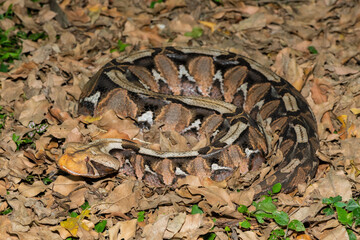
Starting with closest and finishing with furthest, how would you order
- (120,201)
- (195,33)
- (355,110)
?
(120,201), (355,110), (195,33)

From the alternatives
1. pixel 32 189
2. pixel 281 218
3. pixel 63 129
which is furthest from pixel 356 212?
pixel 63 129

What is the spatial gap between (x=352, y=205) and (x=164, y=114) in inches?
138

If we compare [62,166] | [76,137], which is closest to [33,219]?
[62,166]

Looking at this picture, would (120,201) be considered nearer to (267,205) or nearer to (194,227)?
(194,227)

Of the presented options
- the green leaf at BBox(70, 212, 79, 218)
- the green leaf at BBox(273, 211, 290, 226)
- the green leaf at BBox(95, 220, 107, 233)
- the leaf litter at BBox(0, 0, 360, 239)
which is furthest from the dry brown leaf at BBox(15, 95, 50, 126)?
the green leaf at BBox(273, 211, 290, 226)

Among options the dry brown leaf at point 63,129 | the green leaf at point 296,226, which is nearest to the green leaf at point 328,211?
the green leaf at point 296,226

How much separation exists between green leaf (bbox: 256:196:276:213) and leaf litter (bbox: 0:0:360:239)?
0.53 feet

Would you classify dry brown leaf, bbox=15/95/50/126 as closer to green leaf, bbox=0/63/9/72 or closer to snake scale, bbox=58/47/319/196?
snake scale, bbox=58/47/319/196

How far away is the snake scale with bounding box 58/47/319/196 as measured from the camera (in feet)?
21.8

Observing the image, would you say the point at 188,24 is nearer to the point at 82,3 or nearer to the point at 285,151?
the point at 82,3

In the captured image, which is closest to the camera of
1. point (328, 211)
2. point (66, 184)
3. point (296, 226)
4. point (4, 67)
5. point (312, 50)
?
point (296, 226)

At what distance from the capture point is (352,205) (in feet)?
19.1

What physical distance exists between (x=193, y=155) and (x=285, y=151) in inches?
62.8

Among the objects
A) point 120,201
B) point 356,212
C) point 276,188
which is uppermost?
point 356,212
